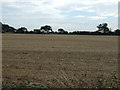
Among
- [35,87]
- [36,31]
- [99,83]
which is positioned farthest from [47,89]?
[36,31]

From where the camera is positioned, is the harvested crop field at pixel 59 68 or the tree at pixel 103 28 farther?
the tree at pixel 103 28

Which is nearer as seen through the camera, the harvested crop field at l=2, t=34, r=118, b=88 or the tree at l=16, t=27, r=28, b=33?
the harvested crop field at l=2, t=34, r=118, b=88

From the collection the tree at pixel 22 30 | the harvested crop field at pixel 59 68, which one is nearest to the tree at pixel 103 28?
the tree at pixel 22 30

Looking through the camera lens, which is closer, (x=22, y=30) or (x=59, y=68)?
(x=59, y=68)

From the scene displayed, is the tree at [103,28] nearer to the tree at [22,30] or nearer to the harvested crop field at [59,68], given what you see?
the tree at [22,30]

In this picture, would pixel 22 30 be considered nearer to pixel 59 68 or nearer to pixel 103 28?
pixel 103 28

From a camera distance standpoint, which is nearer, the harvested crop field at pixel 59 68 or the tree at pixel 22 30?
the harvested crop field at pixel 59 68

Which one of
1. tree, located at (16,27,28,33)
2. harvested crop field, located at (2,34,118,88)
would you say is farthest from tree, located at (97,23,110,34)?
harvested crop field, located at (2,34,118,88)

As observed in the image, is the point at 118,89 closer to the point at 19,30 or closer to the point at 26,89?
the point at 26,89

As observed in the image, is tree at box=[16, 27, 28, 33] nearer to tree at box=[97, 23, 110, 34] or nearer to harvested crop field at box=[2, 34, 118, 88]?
tree at box=[97, 23, 110, 34]

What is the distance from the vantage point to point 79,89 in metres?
5.67

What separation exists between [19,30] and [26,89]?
99.9m

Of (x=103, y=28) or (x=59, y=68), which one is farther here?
(x=103, y=28)

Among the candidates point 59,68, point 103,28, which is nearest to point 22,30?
point 103,28
